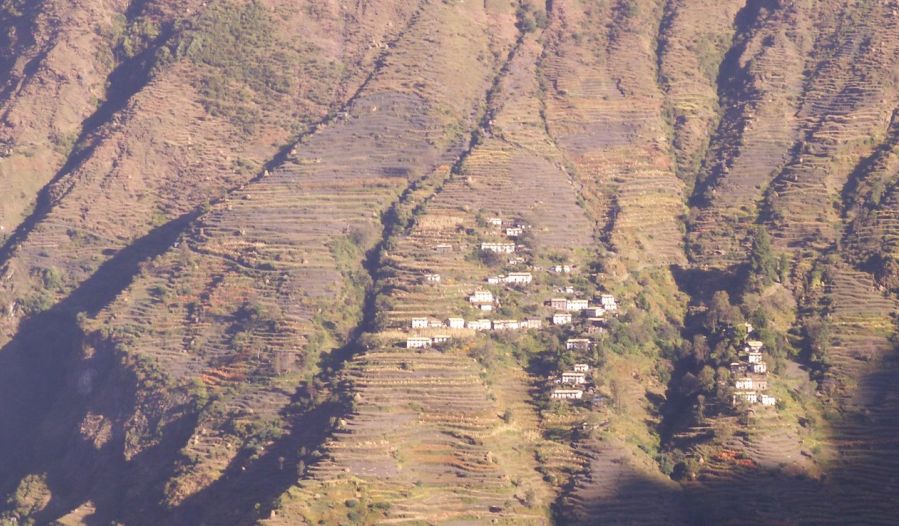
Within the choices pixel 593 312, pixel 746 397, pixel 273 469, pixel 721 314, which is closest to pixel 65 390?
pixel 273 469

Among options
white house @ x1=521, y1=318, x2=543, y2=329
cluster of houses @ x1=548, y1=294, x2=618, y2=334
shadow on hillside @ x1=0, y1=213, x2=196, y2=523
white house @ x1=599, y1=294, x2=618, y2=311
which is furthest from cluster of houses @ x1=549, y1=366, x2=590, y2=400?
shadow on hillside @ x1=0, y1=213, x2=196, y2=523

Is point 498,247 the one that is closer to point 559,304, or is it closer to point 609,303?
point 559,304

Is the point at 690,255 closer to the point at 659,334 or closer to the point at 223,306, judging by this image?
the point at 659,334

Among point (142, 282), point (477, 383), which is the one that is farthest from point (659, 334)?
point (142, 282)

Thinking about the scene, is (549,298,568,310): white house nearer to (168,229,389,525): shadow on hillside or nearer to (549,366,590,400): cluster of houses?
(549,366,590,400): cluster of houses

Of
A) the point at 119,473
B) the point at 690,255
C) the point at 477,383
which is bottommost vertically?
the point at 119,473
